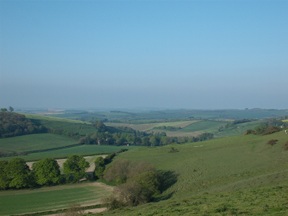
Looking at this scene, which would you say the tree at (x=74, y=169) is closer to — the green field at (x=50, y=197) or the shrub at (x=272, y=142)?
the green field at (x=50, y=197)

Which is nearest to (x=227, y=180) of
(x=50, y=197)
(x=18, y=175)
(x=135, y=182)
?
(x=135, y=182)

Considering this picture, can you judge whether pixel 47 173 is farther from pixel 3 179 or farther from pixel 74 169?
pixel 3 179

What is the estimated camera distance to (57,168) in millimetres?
69250

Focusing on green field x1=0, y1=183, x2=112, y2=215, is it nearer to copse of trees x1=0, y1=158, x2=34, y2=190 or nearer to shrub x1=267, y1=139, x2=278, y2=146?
copse of trees x1=0, y1=158, x2=34, y2=190

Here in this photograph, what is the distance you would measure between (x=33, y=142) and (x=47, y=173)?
2334 inches

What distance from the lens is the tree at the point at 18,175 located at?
6425 cm

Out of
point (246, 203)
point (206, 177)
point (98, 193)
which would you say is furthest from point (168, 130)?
point (246, 203)

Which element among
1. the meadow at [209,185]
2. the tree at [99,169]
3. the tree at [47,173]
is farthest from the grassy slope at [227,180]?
the tree at [47,173]

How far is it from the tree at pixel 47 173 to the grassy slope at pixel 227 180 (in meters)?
15.4

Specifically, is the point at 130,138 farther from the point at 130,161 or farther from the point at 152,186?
the point at 152,186

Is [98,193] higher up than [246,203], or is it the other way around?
[246,203]

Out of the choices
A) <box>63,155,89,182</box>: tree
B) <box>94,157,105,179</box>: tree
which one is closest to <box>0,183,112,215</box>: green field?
<box>63,155,89,182</box>: tree

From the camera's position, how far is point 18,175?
212 ft

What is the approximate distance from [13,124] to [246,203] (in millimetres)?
122901
